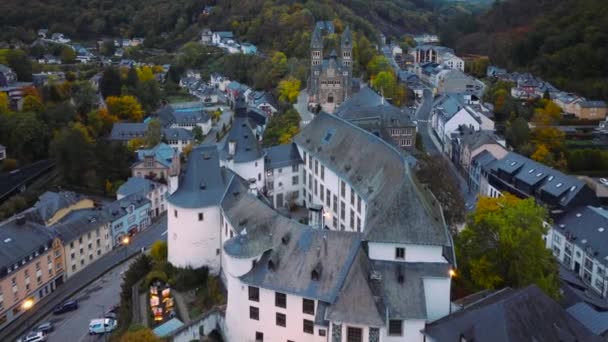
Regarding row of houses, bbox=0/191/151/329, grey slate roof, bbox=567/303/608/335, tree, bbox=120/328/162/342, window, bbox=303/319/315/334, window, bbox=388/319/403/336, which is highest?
window, bbox=388/319/403/336

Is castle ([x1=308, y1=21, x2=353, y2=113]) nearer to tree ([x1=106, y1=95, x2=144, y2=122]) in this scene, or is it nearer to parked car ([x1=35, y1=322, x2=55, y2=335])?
tree ([x1=106, y1=95, x2=144, y2=122])

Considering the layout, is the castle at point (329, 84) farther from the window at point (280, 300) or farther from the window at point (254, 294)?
the window at point (280, 300)

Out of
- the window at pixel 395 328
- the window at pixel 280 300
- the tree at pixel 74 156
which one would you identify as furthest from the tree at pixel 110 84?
the window at pixel 395 328

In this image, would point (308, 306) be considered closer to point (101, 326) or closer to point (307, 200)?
point (101, 326)

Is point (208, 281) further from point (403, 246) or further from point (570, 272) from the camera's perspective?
point (570, 272)

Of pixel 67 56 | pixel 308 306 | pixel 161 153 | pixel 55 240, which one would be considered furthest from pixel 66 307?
pixel 67 56

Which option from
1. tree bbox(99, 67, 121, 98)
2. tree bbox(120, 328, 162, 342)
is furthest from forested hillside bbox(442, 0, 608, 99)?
tree bbox(120, 328, 162, 342)
